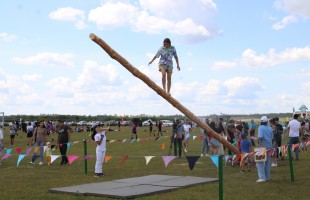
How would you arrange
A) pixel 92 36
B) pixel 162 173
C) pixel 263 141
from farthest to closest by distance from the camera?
pixel 162 173 < pixel 263 141 < pixel 92 36

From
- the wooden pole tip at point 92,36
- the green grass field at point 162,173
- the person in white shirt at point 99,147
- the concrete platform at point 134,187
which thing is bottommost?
the green grass field at point 162,173

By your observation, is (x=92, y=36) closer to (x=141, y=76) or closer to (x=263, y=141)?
(x=141, y=76)

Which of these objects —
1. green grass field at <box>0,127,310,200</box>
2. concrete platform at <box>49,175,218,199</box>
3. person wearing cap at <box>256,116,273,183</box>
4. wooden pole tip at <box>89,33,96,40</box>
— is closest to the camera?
wooden pole tip at <box>89,33,96,40</box>

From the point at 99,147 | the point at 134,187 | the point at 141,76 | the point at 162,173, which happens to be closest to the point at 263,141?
the point at 162,173

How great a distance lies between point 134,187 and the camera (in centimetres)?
941

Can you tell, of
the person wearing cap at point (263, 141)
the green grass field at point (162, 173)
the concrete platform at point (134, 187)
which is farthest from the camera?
the person wearing cap at point (263, 141)

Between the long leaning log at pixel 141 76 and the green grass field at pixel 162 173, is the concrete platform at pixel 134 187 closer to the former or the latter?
the green grass field at pixel 162 173

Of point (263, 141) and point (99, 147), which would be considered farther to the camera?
point (99, 147)

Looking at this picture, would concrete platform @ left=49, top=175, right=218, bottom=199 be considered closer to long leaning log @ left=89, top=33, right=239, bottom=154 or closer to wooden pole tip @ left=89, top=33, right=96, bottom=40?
long leaning log @ left=89, top=33, right=239, bottom=154

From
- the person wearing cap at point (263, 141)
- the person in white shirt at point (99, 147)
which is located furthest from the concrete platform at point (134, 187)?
the person in white shirt at point (99, 147)

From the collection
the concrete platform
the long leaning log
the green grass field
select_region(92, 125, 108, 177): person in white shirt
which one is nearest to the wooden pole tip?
the long leaning log

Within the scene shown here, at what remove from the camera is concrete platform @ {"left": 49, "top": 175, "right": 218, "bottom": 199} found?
8648 millimetres

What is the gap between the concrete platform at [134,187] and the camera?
340 inches

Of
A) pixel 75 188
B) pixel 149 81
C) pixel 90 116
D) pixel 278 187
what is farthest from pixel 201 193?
pixel 90 116
